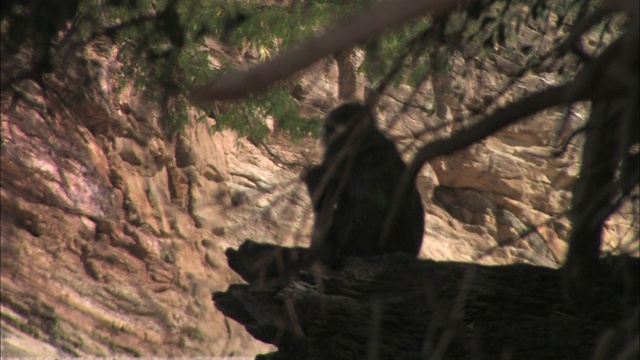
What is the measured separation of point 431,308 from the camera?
3.68m

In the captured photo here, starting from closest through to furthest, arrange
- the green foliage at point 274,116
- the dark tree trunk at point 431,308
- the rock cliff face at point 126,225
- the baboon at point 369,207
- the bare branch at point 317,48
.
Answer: the bare branch at point 317,48
the dark tree trunk at point 431,308
the baboon at point 369,207
the green foliage at point 274,116
the rock cliff face at point 126,225

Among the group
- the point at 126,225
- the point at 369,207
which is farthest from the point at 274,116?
the point at 126,225

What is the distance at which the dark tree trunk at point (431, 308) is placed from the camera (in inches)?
155

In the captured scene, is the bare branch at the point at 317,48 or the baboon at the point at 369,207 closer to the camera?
the bare branch at the point at 317,48

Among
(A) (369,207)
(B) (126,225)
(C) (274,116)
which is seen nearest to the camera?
(A) (369,207)

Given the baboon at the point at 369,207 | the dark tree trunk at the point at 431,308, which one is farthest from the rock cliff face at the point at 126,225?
the dark tree trunk at the point at 431,308

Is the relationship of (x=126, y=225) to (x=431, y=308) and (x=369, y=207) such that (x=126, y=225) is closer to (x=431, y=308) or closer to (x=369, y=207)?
(x=369, y=207)

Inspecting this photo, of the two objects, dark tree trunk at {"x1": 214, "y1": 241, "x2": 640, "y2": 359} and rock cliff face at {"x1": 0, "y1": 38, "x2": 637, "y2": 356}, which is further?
rock cliff face at {"x1": 0, "y1": 38, "x2": 637, "y2": 356}

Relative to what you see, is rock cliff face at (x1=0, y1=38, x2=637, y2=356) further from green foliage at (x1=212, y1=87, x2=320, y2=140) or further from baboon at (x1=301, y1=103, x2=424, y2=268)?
baboon at (x1=301, y1=103, x2=424, y2=268)

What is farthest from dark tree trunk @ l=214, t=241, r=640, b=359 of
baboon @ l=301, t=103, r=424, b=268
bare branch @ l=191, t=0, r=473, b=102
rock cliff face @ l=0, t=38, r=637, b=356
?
rock cliff face @ l=0, t=38, r=637, b=356

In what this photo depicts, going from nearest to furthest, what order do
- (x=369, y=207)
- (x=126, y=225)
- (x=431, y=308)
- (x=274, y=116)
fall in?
(x=431, y=308), (x=369, y=207), (x=274, y=116), (x=126, y=225)

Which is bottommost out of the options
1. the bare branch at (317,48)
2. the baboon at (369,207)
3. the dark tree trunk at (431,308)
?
the dark tree trunk at (431,308)

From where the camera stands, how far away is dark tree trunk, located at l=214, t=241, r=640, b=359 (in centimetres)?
395

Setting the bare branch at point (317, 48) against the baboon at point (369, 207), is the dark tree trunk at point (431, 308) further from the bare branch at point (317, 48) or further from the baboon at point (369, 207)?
the bare branch at point (317, 48)
